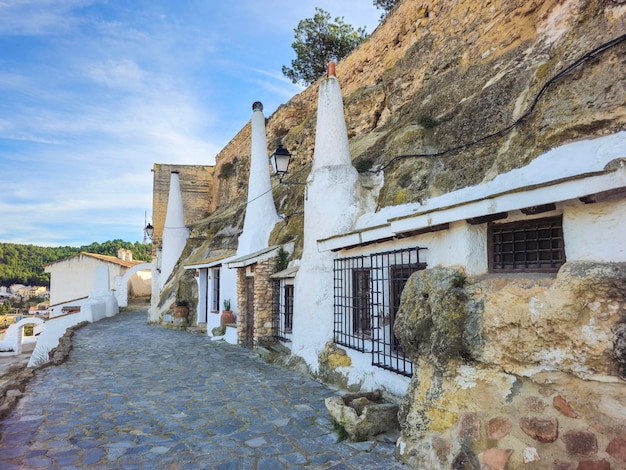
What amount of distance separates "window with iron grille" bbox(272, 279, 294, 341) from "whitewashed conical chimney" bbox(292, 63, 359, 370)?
154 cm

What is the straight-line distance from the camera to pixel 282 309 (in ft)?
32.2

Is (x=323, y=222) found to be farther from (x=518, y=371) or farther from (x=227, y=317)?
(x=227, y=317)

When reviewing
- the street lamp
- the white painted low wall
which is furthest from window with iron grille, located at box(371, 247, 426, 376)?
the white painted low wall

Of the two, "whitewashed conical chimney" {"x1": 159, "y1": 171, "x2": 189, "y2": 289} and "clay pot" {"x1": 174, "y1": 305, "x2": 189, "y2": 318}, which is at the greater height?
"whitewashed conical chimney" {"x1": 159, "y1": 171, "x2": 189, "y2": 289}

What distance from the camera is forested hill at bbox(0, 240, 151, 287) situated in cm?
5154

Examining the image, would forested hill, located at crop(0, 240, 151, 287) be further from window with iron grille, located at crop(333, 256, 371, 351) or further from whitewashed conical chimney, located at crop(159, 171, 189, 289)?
window with iron grille, located at crop(333, 256, 371, 351)

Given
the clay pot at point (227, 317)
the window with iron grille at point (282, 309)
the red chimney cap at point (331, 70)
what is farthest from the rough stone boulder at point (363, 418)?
the clay pot at point (227, 317)

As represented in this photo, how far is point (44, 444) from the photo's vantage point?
4.38m

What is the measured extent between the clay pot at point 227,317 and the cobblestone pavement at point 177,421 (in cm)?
399

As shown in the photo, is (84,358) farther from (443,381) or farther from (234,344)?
(443,381)

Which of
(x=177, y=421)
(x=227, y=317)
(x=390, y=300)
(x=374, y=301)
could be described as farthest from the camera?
(x=227, y=317)

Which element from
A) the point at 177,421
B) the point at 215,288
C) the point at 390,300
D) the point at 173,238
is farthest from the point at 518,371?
the point at 173,238

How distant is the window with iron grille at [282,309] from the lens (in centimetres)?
948

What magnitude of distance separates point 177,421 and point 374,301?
2.99 m
